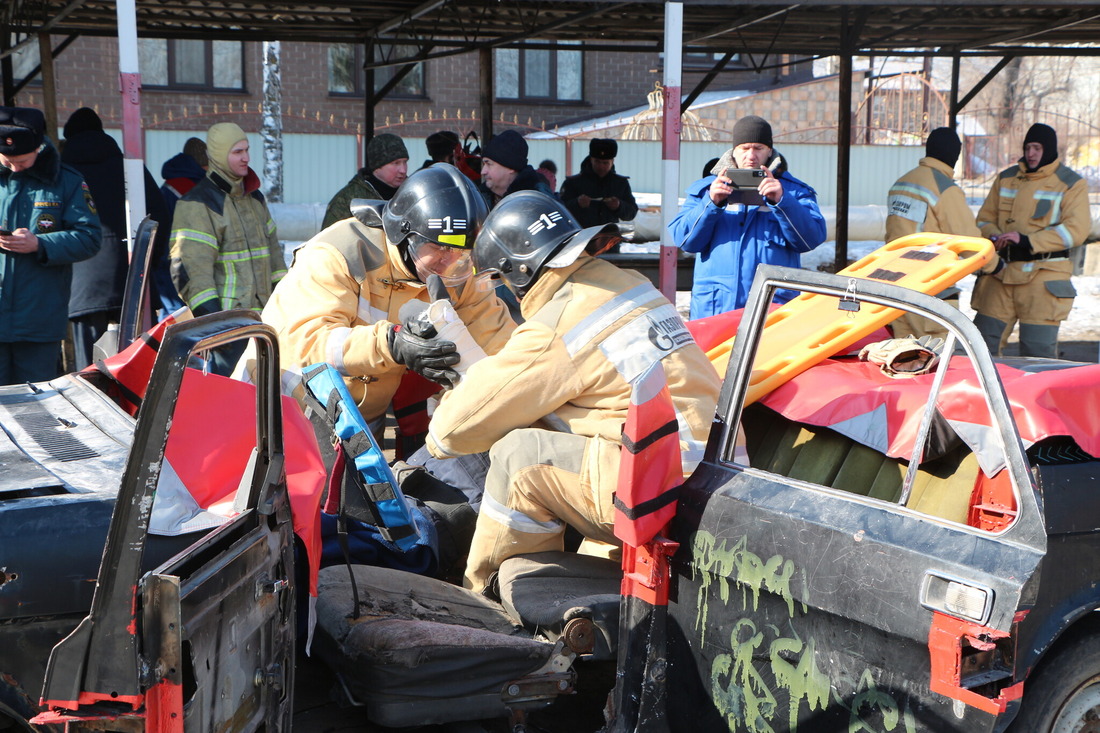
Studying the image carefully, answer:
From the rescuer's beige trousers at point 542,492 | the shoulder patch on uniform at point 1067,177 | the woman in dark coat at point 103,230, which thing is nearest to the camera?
the rescuer's beige trousers at point 542,492

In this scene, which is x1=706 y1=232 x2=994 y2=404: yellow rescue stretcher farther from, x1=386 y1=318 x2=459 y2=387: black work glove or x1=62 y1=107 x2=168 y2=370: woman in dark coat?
x1=62 y1=107 x2=168 y2=370: woman in dark coat

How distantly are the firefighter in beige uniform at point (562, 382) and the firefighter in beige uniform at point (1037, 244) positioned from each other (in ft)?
14.7

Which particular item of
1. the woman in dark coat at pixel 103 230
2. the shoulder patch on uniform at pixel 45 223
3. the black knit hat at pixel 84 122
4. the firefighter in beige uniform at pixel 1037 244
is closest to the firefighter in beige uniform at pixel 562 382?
the shoulder patch on uniform at pixel 45 223

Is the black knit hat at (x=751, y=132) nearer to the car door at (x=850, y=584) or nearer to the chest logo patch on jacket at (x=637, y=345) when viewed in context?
the chest logo patch on jacket at (x=637, y=345)

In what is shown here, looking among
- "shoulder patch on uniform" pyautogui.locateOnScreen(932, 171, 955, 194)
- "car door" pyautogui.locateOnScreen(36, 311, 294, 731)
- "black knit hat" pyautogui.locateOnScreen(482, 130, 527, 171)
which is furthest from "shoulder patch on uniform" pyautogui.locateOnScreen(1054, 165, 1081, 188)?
"car door" pyautogui.locateOnScreen(36, 311, 294, 731)

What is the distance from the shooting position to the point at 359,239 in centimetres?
437

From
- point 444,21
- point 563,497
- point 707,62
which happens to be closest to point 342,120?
point 707,62

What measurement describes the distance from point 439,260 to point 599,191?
17.7 feet

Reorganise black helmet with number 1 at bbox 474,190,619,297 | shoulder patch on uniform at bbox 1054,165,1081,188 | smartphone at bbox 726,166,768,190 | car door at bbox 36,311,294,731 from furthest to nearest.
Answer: shoulder patch on uniform at bbox 1054,165,1081,188, smartphone at bbox 726,166,768,190, black helmet with number 1 at bbox 474,190,619,297, car door at bbox 36,311,294,731

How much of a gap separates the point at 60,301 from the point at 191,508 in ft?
11.9

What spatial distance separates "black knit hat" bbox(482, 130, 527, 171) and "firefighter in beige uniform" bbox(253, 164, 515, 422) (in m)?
2.55

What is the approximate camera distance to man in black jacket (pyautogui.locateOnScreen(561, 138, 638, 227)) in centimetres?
918

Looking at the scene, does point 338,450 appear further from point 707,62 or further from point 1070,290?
point 707,62

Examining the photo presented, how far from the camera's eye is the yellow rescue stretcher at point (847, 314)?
3.49m
